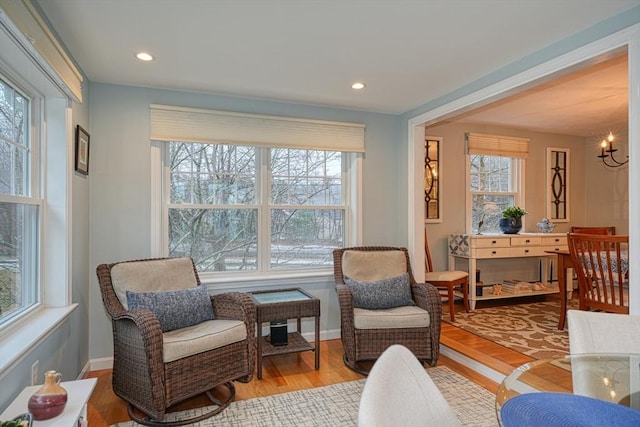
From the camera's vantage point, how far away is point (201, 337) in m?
2.37

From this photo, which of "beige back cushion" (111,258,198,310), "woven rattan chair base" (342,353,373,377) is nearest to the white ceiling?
"beige back cushion" (111,258,198,310)

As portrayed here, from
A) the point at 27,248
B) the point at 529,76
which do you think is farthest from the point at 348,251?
the point at 27,248

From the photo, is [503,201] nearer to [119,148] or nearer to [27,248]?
[119,148]

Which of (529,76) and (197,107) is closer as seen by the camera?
(529,76)

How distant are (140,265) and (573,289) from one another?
18.5 feet

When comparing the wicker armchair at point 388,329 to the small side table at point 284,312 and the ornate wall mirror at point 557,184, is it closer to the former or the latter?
the small side table at point 284,312

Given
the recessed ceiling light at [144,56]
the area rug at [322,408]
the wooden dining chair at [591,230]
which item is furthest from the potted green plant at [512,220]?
the recessed ceiling light at [144,56]

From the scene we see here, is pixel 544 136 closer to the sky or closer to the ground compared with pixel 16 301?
closer to the sky

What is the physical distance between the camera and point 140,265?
2.83m

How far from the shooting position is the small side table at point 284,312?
293 cm

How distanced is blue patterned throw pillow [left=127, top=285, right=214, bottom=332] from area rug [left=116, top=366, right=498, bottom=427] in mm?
554

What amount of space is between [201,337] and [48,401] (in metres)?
0.88

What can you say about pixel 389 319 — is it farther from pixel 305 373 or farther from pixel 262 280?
pixel 262 280

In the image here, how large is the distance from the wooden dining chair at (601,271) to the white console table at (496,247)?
1086 millimetres
